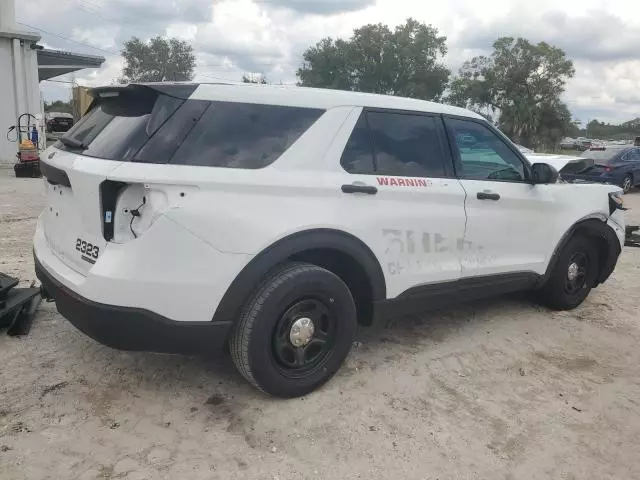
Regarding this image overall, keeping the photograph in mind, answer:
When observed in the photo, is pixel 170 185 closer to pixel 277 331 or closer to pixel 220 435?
pixel 277 331

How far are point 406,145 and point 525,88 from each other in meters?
50.9

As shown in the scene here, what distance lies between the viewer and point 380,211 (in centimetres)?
346

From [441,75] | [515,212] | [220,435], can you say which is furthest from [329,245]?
[441,75]

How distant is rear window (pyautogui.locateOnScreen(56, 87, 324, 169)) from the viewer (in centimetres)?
287

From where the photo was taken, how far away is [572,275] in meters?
5.19

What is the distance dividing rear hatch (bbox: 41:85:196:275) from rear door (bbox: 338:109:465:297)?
111cm

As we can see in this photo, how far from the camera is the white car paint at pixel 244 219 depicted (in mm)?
2766

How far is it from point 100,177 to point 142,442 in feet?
4.42

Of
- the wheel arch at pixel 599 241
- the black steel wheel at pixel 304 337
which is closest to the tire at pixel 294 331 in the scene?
the black steel wheel at pixel 304 337

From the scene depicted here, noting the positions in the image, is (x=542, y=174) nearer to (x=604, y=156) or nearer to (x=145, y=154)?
(x=145, y=154)

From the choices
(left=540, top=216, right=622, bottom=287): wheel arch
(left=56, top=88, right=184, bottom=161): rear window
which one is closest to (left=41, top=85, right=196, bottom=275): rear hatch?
(left=56, top=88, right=184, bottom=161): rear window

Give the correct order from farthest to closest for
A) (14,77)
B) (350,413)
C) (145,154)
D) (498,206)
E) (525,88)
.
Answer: (525,88)
(14,77)
(498,206)
(350,413)
(145,154)

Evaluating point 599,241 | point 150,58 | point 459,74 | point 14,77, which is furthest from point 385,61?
point 599,241

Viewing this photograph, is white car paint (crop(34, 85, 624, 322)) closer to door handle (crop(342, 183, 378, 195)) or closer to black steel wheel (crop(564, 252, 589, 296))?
door handle (crop(342, 183, 378, 195))
